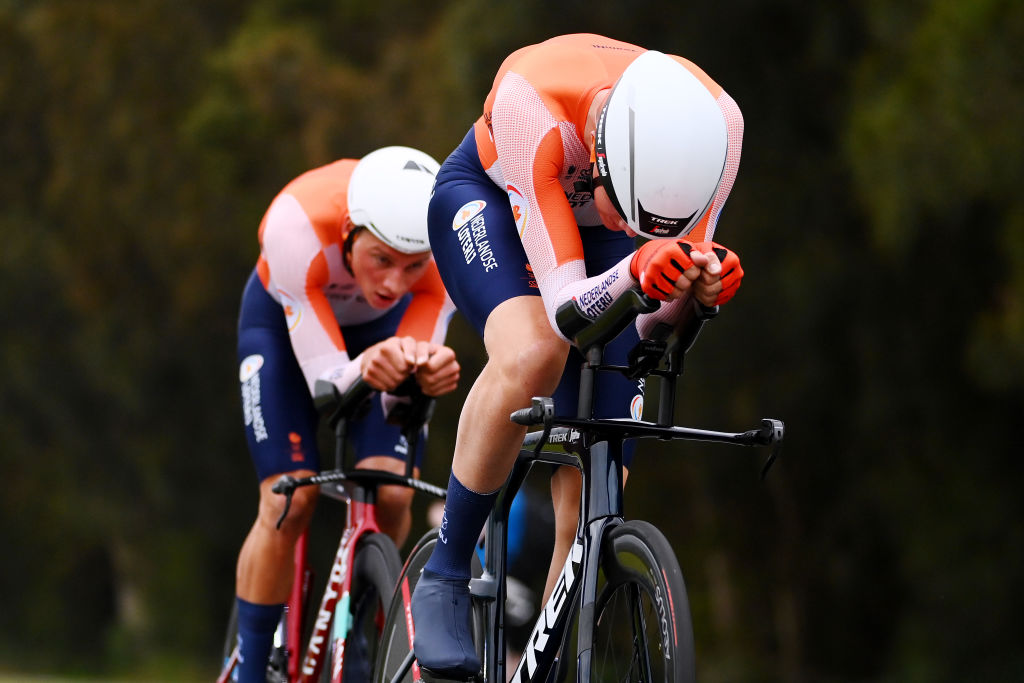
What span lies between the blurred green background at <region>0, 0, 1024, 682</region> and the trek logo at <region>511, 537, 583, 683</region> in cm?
677

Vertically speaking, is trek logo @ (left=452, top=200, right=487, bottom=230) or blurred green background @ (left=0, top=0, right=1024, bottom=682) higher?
blurred green background @ (left=0, top=0, right=1024, bottom=682)

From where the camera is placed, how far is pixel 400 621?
406 cm

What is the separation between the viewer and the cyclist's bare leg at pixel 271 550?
16.2ft

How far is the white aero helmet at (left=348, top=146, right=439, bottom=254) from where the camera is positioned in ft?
15.2

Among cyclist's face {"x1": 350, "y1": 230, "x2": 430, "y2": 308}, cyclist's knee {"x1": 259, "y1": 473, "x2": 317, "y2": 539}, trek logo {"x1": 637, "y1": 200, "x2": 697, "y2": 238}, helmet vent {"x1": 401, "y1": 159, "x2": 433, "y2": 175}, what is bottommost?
cyclist's knee {"x1": 259, "y1": 473, "x2": 317, "y2": 539}

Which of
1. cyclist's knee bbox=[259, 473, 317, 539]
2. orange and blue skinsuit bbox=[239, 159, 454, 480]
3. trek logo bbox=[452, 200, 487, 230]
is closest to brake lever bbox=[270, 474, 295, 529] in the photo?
cyclist's knee bbox=[259, 473, 317, 539]

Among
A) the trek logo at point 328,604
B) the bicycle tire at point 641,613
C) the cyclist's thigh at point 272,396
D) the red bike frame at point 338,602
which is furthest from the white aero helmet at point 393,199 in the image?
the bicycle tire at point 641,613

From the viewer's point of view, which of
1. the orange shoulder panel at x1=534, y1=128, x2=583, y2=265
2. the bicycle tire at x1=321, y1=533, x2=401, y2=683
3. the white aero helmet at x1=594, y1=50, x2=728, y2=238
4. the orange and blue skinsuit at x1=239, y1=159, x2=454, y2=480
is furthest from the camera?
the orange and blue skinsuit at x1=239, y1=159, x2=454, y2=480

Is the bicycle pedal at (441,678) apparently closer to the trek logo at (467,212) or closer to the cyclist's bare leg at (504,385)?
the cyclist's bare leg at (504,385)

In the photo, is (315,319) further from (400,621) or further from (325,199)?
(400,621)

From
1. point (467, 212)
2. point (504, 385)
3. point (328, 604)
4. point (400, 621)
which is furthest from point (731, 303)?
point (504, 385)

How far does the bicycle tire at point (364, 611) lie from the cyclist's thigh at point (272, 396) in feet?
1.69

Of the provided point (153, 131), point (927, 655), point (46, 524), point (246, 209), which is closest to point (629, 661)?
point (927, 655)

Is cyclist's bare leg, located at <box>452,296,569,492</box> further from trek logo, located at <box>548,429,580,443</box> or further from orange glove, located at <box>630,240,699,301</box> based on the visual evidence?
orange glove, located at <box>630,240,699,301</box>
